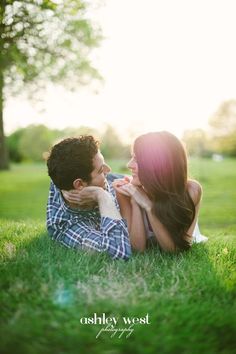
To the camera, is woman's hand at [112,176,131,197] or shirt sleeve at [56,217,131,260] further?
woman's hand at [112,176,131,197]

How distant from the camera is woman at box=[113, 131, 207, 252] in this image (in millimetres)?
4340

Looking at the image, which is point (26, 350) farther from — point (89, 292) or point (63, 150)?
point (63, 150)

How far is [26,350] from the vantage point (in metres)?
2.56

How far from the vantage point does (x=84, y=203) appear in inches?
180

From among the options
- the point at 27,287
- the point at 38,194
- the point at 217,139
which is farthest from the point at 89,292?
the point at 217,139

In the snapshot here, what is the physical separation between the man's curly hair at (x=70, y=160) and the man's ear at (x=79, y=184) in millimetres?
35

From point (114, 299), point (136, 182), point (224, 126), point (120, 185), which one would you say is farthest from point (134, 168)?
point (224, 126)

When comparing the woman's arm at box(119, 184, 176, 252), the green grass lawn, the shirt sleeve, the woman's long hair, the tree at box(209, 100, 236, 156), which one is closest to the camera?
the green grass lawn

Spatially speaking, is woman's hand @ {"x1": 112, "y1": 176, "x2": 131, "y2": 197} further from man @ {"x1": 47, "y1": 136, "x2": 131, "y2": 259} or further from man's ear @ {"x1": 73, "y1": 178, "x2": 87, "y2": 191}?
man's ear @ {"x1": 73, "y1": 178, "x2": 87, "y2": 191}

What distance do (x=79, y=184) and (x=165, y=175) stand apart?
100 centimetres

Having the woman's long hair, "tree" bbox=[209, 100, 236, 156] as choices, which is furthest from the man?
"tree" bbox=[209, 100, 236, 156]

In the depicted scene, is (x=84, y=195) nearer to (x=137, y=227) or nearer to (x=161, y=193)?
(x=137, y=227)

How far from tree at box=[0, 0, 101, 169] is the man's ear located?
3.55 m

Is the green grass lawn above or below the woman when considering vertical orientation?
below
